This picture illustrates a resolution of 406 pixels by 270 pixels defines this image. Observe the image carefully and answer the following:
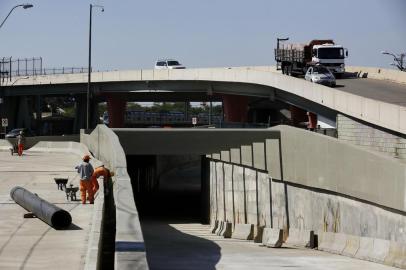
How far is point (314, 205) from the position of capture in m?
29.1

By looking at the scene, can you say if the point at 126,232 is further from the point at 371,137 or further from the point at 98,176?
the point at 371,137

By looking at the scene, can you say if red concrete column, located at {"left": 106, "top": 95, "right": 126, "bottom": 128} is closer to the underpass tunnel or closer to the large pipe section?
the underpass tunnel

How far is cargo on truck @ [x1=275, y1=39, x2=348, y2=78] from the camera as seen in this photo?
65.3m

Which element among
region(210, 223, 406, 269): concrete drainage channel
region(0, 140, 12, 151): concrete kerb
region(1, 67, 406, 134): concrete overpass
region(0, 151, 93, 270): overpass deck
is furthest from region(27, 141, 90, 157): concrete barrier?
region(0, 151, 93, 270): overpass deck

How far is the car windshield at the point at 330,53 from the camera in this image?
65188mm

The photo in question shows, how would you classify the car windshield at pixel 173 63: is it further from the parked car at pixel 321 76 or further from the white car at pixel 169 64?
the parked car at pixel 321 76

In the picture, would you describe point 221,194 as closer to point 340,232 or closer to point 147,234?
point 147,234

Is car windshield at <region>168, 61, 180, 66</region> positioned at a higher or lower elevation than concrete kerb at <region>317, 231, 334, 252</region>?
higher

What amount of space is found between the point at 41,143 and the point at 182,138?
987 inches

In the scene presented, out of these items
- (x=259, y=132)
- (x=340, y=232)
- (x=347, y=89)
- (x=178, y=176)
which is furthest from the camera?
(x=178, y=176)

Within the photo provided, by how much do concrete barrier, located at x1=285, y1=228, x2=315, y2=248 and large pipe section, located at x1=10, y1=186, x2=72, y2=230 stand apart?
Result: 33.2ft

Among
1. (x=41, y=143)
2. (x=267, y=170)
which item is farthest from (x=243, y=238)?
(x=41, y=143)

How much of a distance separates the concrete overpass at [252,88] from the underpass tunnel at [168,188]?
28.0 ft

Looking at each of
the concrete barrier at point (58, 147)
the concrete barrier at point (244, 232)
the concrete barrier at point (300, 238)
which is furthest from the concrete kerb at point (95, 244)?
the concrete barrier at point (58, 147)
